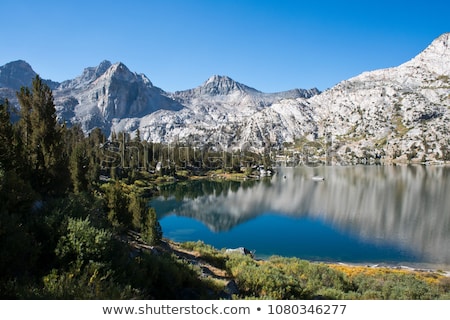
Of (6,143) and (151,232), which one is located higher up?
(6,143)

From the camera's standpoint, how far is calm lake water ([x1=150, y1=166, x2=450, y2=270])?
2021 inches

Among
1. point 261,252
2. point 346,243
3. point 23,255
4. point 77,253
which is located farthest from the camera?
point 346,243

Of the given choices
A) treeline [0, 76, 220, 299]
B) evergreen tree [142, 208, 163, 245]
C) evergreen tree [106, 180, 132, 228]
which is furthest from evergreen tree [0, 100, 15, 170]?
evergreen tree [142, 208, 163, 245]

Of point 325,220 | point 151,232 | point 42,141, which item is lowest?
point 325,220

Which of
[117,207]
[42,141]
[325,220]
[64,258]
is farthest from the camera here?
[325,220]

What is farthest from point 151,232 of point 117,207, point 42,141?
point 42,141

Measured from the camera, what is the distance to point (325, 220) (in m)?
73.1

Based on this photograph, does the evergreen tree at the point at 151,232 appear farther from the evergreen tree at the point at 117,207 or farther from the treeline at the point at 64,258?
the treeline at the point at 64,258

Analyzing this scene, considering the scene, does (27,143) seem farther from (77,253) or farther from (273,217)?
(273,217)

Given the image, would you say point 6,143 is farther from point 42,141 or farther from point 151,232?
point 151,232

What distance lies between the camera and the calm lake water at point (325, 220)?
51.3m
